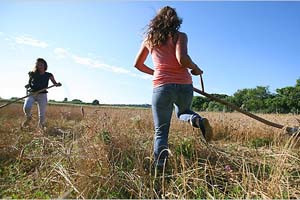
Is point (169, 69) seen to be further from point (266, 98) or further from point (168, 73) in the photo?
point (266, 98)

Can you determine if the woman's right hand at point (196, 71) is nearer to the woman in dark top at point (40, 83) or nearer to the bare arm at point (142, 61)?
the bare arm at point (142, 61)

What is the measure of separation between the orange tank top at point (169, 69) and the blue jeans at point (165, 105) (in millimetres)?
58

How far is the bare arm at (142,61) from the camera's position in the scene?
3.40 m

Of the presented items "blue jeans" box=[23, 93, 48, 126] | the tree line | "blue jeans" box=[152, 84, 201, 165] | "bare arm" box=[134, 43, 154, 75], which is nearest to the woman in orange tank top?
"blue jeans" box=[152, 84, 201, 165]

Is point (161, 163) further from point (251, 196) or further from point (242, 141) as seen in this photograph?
point (242, 141)

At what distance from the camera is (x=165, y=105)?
3.06 m

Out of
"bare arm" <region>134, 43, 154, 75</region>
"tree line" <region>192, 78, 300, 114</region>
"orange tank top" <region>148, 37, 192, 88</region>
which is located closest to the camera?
"orange tank top" <region>148, 37, 192, 88</region>

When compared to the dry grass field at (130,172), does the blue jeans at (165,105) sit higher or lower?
higher

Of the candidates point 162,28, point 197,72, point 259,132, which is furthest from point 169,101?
point 259,132

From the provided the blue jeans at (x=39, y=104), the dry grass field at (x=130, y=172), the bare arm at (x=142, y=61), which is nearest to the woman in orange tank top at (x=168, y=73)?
the bare arm at (x=142, y=61)

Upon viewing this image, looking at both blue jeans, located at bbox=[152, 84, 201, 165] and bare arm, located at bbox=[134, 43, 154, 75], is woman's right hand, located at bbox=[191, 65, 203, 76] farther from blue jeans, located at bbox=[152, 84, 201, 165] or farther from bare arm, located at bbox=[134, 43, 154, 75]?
bare arm, located at bbox=[134, 43, 154, 75]

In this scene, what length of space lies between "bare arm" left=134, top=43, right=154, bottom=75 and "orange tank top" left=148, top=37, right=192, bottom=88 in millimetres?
277

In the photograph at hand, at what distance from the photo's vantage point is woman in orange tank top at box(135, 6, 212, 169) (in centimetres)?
299

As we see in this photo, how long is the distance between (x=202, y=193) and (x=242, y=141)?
3456mm
